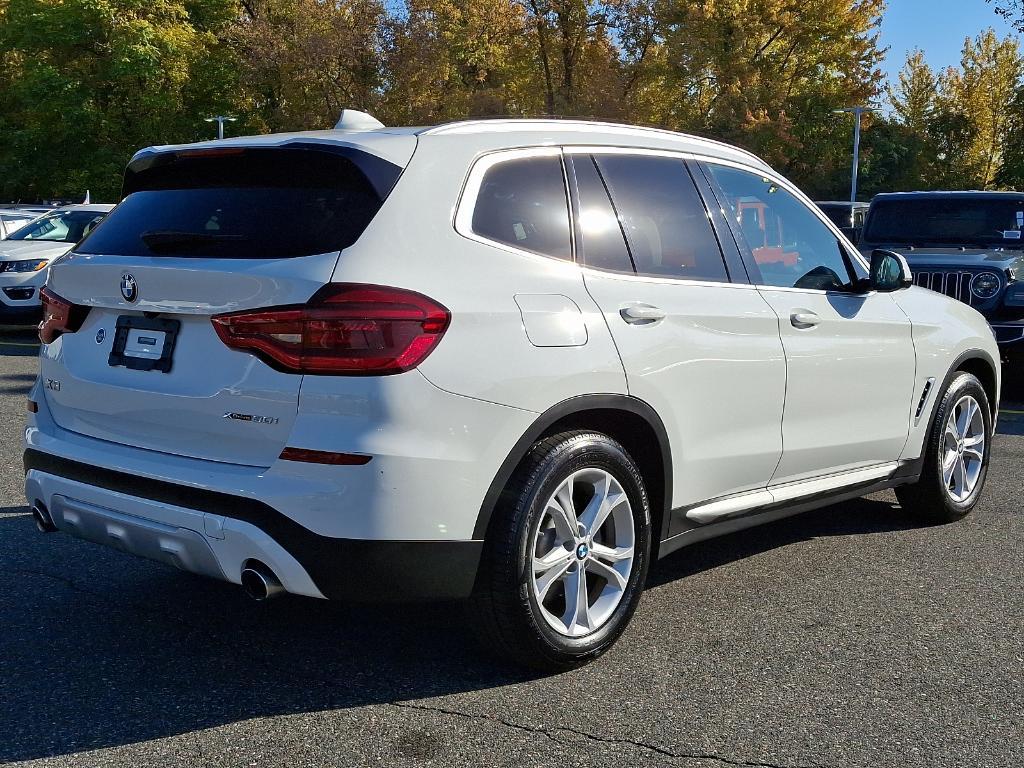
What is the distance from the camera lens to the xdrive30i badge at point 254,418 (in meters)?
3.44

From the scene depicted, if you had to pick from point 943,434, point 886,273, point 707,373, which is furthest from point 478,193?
point 943,434

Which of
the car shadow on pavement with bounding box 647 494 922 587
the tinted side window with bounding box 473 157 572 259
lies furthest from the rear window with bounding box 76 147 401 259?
the car shadow on pavement with bounding box 647 494 922 587

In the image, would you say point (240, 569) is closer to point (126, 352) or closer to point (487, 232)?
point (126, 352)


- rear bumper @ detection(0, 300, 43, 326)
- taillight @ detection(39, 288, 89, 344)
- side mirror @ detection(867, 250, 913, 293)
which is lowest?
rear bumper @ detection(0, 300, 43, 326)

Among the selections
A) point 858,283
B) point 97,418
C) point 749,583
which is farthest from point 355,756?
point 858,283

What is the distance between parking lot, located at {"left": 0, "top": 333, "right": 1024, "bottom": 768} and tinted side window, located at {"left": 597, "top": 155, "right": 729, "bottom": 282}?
1.32 m

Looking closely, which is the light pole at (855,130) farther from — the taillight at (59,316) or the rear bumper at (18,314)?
the taillight at (59,316)

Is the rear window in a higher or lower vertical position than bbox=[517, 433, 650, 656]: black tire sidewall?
higher

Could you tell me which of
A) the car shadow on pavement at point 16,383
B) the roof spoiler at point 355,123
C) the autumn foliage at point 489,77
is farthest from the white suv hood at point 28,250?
the autumn foliage at point 489,77

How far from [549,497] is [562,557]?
0.82ft

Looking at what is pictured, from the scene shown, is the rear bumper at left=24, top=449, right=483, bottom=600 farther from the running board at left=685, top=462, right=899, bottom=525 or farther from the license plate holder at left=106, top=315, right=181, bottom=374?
the running board at left=685, top=462, right=899, bottom=525

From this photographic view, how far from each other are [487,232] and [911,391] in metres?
2.74

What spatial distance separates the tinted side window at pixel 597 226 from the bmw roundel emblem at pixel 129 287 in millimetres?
1456

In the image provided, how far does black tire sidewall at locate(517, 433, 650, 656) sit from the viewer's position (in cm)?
370
